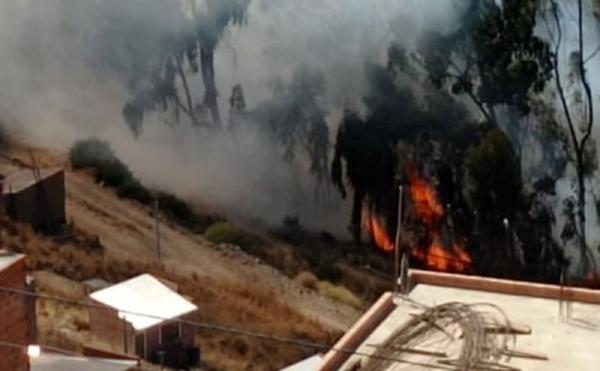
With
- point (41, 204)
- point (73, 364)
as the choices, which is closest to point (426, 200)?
point (41, 204)

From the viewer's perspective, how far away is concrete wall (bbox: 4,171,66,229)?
14.0 metres

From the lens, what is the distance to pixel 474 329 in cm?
727

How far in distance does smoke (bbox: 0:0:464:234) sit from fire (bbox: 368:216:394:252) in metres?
0.29

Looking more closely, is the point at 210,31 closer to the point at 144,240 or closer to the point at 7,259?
the point at 144,240

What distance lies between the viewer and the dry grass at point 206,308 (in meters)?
13.4

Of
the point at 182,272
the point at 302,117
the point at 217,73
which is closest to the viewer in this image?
the point at 302,117

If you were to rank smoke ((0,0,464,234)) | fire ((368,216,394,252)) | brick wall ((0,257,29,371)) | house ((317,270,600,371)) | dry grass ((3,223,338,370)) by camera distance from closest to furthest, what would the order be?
house ((317,270,600,371))
brick wall ((0,257,29,371))
smoke ((0,0,464,234))
fire ((368,216,394,252))
dry grass ((3,223,338,370))

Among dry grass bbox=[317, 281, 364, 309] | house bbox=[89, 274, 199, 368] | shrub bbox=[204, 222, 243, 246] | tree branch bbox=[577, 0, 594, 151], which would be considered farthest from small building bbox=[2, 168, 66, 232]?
tree branch bbox=[577, 0, 594, 151]

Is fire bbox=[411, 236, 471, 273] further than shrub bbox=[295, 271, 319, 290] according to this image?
No

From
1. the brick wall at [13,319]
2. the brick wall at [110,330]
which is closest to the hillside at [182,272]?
the brick wall at [110,330]

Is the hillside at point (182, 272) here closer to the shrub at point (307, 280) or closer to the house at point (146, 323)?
the shrub at point (307, 280)

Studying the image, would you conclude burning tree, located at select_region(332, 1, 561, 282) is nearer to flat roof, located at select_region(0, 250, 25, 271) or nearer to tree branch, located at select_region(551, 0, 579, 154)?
tree branch, located at select_region(551, 0, 579, 154)

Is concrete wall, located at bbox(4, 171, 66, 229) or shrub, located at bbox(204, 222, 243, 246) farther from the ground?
concrete wall, located at bbox(4, 171, 66, 229)

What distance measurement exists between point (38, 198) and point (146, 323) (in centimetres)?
262
